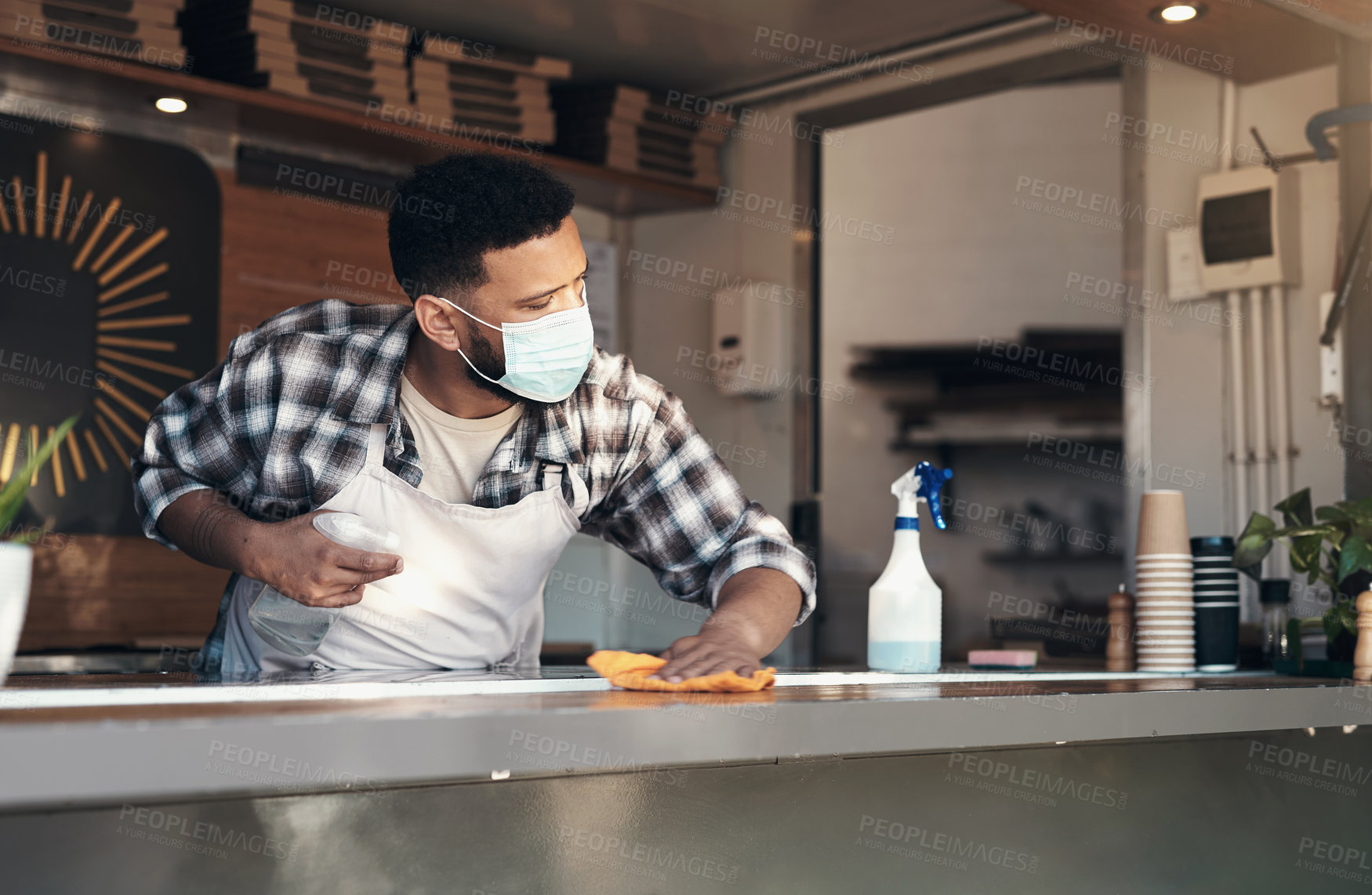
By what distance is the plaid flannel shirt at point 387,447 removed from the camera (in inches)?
73.6

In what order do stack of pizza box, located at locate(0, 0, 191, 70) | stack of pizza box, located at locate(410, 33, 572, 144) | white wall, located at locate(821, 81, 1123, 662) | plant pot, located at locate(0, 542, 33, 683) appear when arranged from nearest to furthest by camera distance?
plant pot, located at locate(0, 542, 33, 683)
stack of pizza box, located at locate(0, 0, 191, 70)
stack of pizza box, located at locate(410, 33, 572, 144)
white wall, located at locate(821, 81, 1123, 662)

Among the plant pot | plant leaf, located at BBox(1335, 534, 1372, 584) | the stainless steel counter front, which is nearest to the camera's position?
the stainless steel counter front

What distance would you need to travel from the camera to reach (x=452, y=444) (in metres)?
1.93

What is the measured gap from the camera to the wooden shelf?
3.18m

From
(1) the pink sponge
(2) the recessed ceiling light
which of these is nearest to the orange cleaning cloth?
(1) the pink sponge

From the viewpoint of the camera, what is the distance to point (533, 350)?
70.9 inches

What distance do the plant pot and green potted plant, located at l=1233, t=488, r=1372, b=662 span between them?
1.84 metres

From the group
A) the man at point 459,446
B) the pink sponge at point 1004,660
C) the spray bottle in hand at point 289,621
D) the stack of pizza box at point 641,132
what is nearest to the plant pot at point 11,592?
the spray bottle in hand at point 289,621

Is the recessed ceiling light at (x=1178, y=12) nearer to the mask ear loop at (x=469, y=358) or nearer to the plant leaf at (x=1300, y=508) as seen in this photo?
the plant leaf at (x=1300, y=508)

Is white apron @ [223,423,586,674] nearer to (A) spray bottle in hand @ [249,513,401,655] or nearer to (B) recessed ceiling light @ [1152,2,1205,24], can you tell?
(A) spray bottle in hand @ [249,513,401,655]

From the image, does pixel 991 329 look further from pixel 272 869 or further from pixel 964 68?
pixel 272 869

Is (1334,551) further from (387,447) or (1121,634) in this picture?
(387,447)

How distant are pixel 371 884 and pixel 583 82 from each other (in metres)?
3.35

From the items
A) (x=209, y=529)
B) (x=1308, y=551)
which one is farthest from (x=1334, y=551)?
(x=209, y=529)
